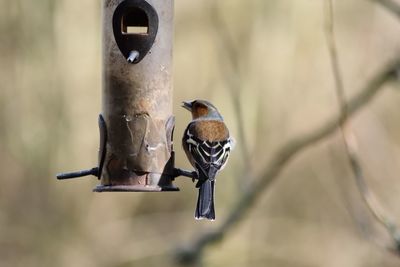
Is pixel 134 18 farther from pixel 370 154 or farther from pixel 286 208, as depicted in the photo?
pixel 286 208

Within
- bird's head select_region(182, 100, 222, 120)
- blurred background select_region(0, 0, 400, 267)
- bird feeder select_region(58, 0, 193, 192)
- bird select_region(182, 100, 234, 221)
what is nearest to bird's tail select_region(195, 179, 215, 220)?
bird select_region(182, 100, 234, 221)

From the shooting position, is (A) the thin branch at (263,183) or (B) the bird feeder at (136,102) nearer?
(B) the bird feeder at (136,102)

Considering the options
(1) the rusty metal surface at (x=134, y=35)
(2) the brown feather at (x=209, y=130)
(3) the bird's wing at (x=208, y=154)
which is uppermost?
(1) the rusty metal surface at (x=134, y=35)

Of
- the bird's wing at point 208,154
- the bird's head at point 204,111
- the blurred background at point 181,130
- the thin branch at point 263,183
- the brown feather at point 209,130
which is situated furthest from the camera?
the blurred background at point 181,130

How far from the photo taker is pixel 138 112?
7.50 meters

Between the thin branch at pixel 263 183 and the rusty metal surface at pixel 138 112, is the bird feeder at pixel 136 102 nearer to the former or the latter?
the rusty metal surface at pixel 138 112

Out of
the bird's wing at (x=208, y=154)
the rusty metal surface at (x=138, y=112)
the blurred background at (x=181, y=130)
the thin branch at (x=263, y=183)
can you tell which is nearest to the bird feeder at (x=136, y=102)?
the rusty metal surface at (x=138, y=112)

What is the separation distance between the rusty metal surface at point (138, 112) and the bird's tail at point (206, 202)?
0.87 feet

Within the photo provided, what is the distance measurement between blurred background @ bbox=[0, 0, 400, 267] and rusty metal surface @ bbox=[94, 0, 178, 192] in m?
3.74

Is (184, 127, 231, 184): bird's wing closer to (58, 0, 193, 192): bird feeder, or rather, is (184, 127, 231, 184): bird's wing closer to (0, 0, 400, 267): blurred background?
(58, 0, 193, 192): bird feeder

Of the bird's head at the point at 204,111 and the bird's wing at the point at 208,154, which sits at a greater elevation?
the bird's head at the point at 204,111

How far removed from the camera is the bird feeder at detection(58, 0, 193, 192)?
7438 mm

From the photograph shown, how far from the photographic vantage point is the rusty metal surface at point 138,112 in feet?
24.3

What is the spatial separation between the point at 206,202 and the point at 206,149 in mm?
435
